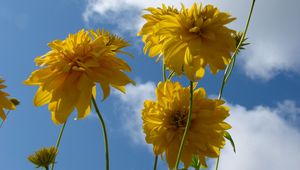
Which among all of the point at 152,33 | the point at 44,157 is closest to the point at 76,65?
the point at 152,33

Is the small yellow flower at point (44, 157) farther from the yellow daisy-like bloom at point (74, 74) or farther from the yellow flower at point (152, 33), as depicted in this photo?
the yellow flower at point (152, 33)

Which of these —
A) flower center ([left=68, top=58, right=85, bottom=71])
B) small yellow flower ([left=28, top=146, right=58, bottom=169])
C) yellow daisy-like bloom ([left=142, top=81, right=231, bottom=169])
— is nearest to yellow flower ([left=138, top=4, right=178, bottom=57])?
yellow daisy-like bloom ([left=142, top=81, right=231, bottom=169])

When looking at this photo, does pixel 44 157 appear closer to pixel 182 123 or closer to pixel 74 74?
pixel 74 74

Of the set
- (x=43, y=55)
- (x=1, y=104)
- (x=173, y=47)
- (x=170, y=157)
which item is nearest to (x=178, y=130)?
(x=170, y=157)

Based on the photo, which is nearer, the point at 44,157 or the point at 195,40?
the point at 195,40

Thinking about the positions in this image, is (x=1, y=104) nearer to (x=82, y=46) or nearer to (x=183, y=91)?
(x=82, y=46)

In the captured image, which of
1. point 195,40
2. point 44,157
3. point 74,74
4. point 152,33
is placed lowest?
point 44,157
